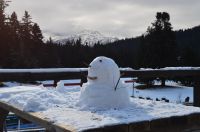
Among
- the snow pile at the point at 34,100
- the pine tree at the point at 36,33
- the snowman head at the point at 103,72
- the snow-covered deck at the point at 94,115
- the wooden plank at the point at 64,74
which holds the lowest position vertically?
the snow-covered deck at the point at 94,115

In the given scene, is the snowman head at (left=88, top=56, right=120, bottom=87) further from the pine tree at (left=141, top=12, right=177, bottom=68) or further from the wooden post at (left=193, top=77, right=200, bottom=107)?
the pine tree at (left=141, top=12, right=177, bottom=68)

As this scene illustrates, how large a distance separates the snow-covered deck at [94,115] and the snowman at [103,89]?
3.2 inches

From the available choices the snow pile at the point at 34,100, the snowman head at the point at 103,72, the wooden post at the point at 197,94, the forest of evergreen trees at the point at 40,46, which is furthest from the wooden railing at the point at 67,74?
the forest of evergreen trees at the point at 40,46

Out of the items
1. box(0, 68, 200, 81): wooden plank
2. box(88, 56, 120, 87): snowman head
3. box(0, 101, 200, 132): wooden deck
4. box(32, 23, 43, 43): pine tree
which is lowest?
box(0, 101, 200, 132): wooden deck

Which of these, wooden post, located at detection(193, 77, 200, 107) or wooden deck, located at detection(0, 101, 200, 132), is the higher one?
wooden deck, located at detection(0, 101, 200, 132)

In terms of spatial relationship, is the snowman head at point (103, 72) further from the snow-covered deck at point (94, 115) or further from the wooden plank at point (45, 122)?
the wooden plank at point (45, 122)

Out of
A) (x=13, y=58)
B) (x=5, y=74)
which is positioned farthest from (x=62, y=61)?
(x=5, y=74)

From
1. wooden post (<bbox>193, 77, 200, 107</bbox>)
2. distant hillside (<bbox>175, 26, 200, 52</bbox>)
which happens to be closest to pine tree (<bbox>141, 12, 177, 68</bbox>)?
wooden post (<bbox>193, 77, 200, 107</bbox>)

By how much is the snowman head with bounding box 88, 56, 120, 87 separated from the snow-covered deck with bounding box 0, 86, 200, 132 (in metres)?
0.22

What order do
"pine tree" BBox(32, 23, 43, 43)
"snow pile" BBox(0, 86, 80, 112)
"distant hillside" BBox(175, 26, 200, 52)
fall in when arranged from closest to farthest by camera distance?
"snow pile" BBox(0, 86, 80, 112) → "pine tree" BBox(32, 23, 43, 43) → "distant hillside" BBox(175, 26, 200, 52)

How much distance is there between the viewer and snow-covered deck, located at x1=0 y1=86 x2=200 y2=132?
1910mm

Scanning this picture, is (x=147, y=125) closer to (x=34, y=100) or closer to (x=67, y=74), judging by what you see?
(x=34, y=100)

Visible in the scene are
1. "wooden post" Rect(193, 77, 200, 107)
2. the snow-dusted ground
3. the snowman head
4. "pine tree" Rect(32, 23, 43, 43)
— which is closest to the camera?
the snow-dusted ground

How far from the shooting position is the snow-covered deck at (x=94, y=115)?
6.27 ft
